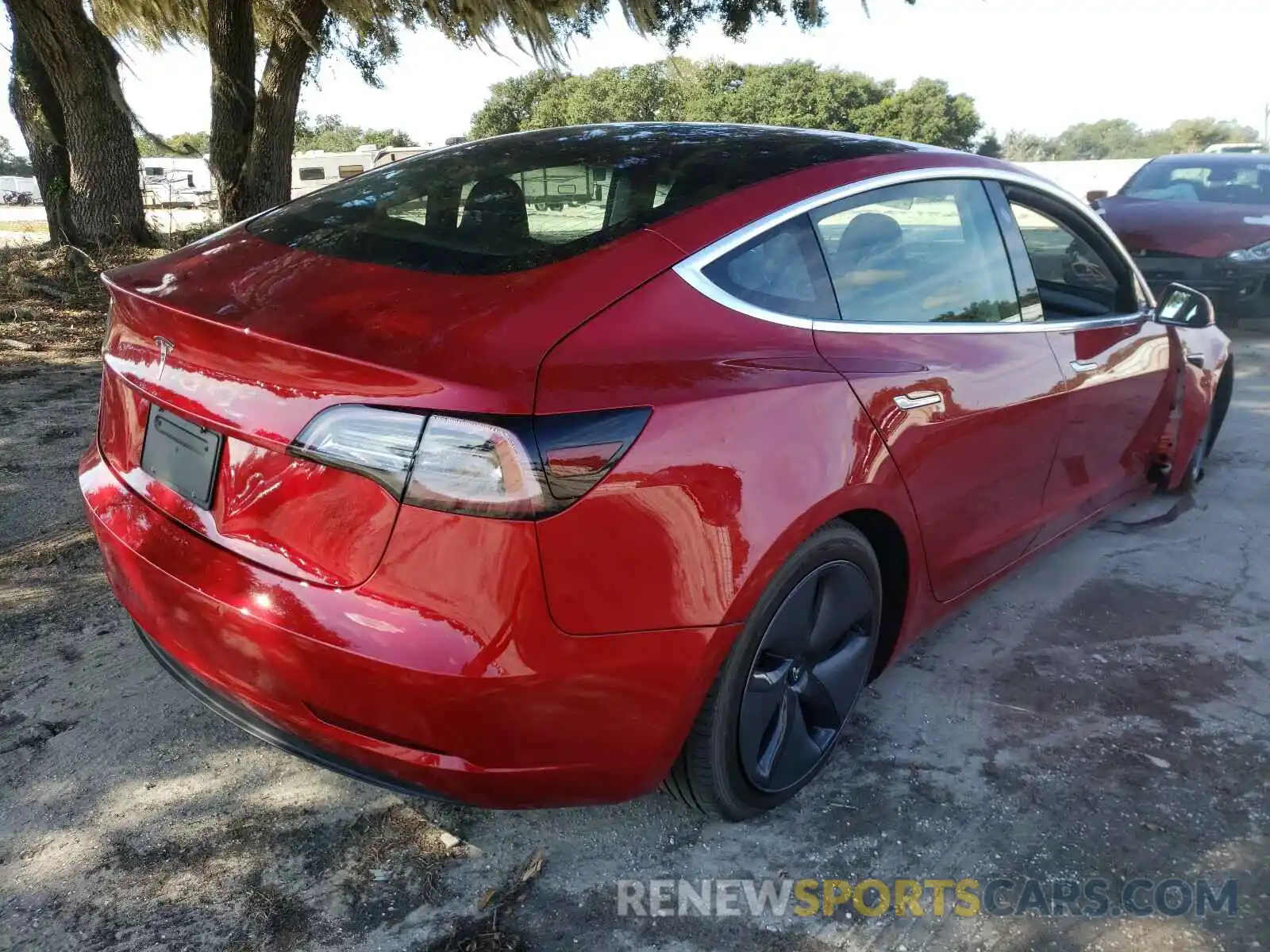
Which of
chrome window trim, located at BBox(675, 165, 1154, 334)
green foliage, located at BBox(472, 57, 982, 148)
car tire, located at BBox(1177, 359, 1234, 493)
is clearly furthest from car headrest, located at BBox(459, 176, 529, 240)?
green foliage, located at BBox(472, 57, 982, 148)

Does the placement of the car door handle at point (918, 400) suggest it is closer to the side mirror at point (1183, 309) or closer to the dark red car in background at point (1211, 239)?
the side mirror at point (1183, 309)

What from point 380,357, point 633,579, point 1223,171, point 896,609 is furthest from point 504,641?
point 1223,171

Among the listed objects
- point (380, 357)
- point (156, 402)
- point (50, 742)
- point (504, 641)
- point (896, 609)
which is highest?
point (380, 357)

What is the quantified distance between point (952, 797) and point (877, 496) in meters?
0.79

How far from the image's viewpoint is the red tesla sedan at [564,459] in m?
1.68

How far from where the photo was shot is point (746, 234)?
214 centimetres

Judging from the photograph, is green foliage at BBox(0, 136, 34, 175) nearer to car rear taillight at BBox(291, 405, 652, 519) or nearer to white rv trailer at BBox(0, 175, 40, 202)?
white rv trailer at BBox(0, 175, 40, 202)

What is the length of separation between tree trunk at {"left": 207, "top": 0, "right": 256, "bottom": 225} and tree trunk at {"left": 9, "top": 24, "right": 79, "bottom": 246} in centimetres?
129

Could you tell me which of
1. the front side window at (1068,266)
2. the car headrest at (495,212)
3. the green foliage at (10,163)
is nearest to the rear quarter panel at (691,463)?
the car headrest at (495,212)

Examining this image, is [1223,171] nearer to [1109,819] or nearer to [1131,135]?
[1109,819]

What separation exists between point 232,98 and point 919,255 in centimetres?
859

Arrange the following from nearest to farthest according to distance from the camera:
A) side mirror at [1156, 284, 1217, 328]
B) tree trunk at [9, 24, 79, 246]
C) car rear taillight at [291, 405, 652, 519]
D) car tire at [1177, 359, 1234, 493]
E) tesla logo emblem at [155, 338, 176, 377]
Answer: car rear taillight at [291, 405, 652, 519]
tesla logo emblem at [155, 338, 176, 377]
side mirror at [1156, 284, 1217, 328]
car tire at [1177, 359, 1234, 493]
tree trunk at [9, 24, 79, 246]

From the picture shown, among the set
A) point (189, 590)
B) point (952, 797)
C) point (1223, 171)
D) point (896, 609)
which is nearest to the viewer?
point (189, 590)

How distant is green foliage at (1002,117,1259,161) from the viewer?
260ft
